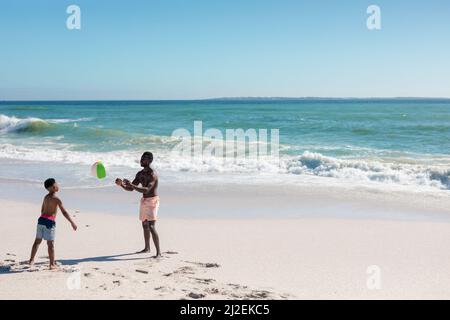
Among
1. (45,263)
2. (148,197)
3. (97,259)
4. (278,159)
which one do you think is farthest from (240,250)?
(278,159)

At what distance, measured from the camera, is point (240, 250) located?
7051 millimetres

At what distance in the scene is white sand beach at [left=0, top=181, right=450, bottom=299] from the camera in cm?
548

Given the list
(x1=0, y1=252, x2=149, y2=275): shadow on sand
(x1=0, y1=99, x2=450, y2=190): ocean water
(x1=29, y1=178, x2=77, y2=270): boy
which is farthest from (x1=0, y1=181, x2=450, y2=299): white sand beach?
(x1=0, y1=99, x2=450, y2=190): ocean water

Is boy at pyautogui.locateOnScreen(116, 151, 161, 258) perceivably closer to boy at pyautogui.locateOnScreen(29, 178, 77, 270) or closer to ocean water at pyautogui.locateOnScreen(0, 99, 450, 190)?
boy at pyautogui.locateOnScreen(29, 178, 77, 270)

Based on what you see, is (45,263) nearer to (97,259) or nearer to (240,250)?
(97,259)

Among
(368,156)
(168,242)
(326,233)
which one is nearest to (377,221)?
(326,233)

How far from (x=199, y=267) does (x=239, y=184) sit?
6.84m

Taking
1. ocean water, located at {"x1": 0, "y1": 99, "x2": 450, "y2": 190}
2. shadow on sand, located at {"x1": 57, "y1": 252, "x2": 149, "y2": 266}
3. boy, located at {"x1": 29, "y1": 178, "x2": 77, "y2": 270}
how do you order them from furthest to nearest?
ocean water, located at {"x1": 0, "y1": 99, "x2": 450, "y2": 190}
shadow on sand, located at {"x1": 57, "y1": 252, "x2": 149, "y2": 266}
boy, located at {"x1": 29, "y1": 178, "x2": 77, "y2": 270}

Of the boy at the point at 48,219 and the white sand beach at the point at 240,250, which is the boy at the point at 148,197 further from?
the boy at the point at 48,219

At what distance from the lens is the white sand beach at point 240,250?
5484 millimetres

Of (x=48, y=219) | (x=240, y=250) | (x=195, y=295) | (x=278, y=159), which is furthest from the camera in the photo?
(x=278, y=159)

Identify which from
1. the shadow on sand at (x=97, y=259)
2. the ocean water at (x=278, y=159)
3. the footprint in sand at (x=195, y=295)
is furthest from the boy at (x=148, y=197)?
the ocean water at (x=278, y=159)

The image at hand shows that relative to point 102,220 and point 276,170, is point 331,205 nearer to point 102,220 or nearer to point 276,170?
point 102,220

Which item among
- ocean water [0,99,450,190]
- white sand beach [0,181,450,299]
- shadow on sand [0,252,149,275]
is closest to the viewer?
white sand beach [0,181,450,299]
